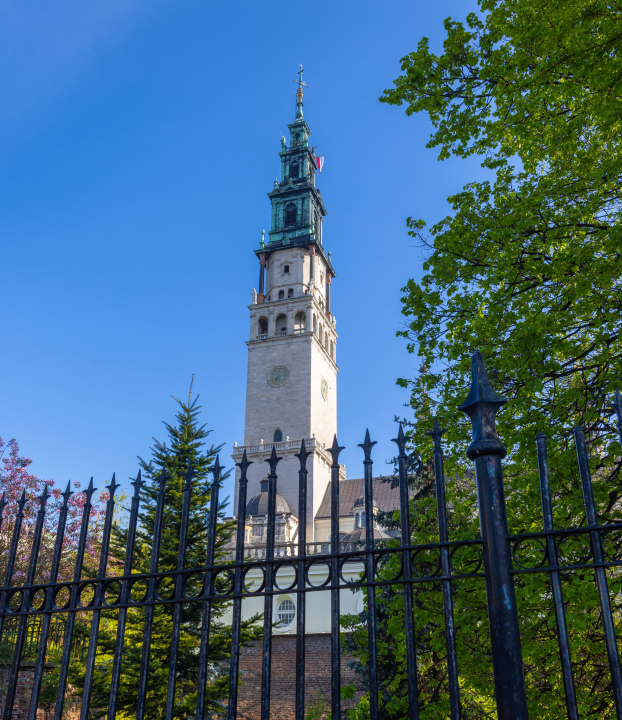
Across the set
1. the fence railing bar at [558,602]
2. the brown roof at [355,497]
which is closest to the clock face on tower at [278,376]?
the brown roof at [355,497]

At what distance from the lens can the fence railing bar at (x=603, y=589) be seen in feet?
10.8

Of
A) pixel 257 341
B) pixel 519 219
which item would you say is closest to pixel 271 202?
pixel 257 341

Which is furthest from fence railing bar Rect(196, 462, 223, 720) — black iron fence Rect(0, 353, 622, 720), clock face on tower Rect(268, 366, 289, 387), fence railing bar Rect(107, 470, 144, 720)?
clock face on tower Rect(268, 366, 289, 387)

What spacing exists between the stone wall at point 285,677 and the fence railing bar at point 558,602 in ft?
62.3

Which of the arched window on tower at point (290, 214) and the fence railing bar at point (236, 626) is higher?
the arched window on tower at point (290, 214)

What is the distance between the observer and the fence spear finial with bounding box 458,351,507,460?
3818mm

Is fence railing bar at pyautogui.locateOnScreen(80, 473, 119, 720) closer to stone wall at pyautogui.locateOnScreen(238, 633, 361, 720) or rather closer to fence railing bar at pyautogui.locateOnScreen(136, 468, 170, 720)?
fence railing bar at pyautogui.locateOnScreen(136, 468, 170, 720)

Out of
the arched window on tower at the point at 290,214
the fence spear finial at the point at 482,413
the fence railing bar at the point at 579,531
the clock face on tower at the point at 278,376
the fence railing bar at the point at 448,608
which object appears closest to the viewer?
the fence railing bar at the point at 579,531

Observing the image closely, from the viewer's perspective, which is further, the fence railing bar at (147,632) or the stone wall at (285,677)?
the stone wall at (285,677)

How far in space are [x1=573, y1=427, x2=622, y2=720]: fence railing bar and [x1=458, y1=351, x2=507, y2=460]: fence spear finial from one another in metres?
0.45

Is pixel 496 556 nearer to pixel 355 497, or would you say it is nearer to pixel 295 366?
pixel 355 497

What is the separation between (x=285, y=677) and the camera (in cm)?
2261

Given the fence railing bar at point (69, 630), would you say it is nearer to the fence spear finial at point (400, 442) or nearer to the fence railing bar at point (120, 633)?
the fence railing bar at point (120, 633)

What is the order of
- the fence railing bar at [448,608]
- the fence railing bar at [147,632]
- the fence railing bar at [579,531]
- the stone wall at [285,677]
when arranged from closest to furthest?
the fence railing bar at [579,531], the fence railing bar at [448,608], the fence railing bar at [147,632], the stone wall at [285,677]
